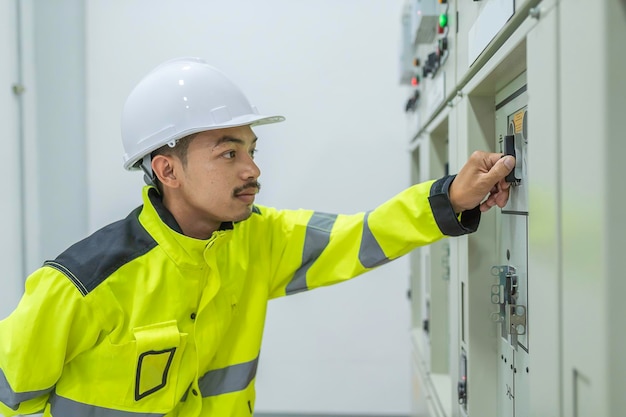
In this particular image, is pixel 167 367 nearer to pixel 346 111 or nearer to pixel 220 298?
pixel 220 298

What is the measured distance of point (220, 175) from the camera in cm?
112

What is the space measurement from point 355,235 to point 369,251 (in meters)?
0.06

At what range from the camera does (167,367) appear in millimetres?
1110

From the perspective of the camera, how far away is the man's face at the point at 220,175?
112 cm

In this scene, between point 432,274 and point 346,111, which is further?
point 346,111

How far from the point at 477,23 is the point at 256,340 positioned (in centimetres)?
94

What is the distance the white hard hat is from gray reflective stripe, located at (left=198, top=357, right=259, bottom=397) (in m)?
0.59

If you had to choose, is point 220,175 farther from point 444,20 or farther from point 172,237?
point 444,20

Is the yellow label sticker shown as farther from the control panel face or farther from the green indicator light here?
the green indicator light

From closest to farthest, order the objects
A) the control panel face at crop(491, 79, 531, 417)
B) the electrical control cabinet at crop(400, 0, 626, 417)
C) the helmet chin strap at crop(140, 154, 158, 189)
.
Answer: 1. the electrical control cabinet at crop(400, 0, 626, 417)
2. the control panel face at crop(491, 79, 531, 417)
3. the helmet chin strap at crop(140, 154, 158, 189)

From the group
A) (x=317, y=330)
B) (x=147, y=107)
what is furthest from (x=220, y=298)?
(x=317, y=330)

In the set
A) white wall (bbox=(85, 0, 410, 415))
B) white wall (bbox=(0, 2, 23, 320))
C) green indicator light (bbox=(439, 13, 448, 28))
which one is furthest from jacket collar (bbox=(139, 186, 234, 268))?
white wall (bbox=(85, 0, 410, 415))

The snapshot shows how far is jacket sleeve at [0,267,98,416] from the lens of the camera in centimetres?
96

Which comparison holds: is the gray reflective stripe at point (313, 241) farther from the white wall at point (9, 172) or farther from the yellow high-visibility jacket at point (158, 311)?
the white wall at point (9, 172)
